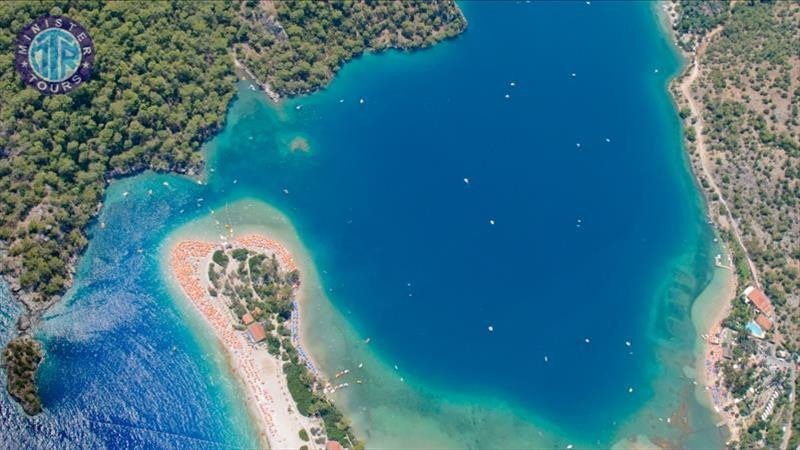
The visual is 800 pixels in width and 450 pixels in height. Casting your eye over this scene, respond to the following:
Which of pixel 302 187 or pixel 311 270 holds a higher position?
pixel 302 187

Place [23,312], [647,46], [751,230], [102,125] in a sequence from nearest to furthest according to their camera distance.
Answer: [23,312]
[102,125]
[751,230]
[647,46]

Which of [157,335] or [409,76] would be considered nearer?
[157,335]

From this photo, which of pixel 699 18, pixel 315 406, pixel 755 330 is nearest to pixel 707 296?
pixel 755 330

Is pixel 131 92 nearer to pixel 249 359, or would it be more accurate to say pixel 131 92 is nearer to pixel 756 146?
pixel 249 359

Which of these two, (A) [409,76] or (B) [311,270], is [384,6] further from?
(B) [311,270]

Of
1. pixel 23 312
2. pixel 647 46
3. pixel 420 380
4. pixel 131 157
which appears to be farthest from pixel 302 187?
pixel 647 46

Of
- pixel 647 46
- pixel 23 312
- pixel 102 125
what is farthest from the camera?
pixel 647 46
